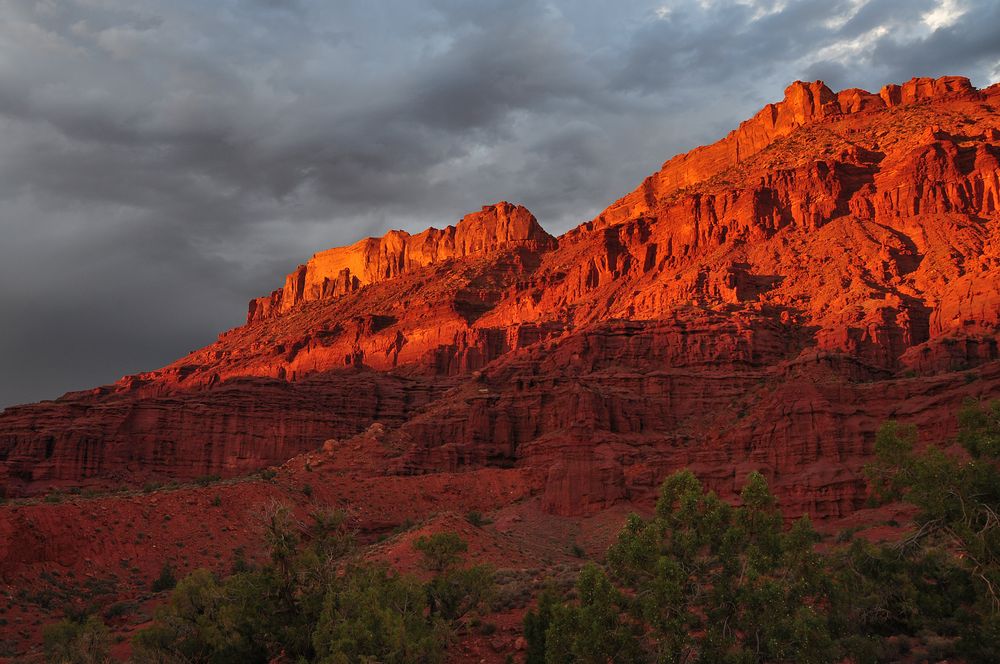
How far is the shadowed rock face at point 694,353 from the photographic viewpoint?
5778 centimetres

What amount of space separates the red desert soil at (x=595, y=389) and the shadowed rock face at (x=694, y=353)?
0.30 m

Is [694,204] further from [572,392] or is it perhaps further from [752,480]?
[752,480]

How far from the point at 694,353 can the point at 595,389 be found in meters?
11.0

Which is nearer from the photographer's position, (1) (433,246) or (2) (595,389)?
(2) (595,389)

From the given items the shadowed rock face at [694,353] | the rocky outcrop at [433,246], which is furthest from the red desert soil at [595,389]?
the rocky outcrop at [433,246]

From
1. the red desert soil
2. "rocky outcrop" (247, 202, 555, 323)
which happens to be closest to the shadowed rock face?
the red desert soil

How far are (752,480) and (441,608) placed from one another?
13098mm

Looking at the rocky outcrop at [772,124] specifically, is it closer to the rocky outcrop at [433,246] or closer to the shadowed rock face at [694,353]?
the shadowed rock face at [694,353]

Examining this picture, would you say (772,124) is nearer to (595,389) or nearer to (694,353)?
(694,353)

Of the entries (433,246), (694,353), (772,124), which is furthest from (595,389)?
(433,246)

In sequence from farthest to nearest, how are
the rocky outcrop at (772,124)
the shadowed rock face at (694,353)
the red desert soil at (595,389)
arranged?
the rocky outcrop at (772,124)
the shadowed rock face at (694,353)
the red desert soil at (595,389)

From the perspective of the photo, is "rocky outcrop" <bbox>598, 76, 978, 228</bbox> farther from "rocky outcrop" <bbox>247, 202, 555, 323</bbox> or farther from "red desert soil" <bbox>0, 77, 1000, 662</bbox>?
"rocky outcrop" <bbox>247, 202, 555, 323</bbox>

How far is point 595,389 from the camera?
7225cm

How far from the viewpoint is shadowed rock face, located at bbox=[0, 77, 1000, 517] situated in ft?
190
